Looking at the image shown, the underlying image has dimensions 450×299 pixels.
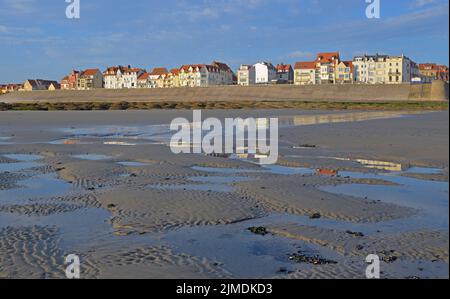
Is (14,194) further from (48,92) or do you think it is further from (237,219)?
(48,92)

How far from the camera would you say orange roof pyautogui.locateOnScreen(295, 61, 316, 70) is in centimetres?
14288

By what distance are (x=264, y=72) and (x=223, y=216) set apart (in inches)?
5900

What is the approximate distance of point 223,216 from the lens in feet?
25.3

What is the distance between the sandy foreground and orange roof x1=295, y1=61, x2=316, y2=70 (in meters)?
132

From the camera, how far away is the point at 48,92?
10950 cm

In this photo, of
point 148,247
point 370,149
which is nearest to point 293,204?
point 148,247

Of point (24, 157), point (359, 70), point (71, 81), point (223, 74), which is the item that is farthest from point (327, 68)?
point (24, 157)

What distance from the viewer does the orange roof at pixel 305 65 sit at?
14288cm

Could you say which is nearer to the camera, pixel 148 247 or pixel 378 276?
pixel 378 276

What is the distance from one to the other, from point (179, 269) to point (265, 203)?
363 centimetres

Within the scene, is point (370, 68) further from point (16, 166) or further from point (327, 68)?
point (16, 166)

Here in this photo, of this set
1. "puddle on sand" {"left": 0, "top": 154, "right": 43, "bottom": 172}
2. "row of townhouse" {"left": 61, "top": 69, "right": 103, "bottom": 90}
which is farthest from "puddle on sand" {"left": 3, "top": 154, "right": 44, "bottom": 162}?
"row of townhouse" {"left": 61, "top": 69, "right": 103, "bottom": 90}

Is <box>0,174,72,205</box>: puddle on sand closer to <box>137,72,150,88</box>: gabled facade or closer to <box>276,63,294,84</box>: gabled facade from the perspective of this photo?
<box>276,63,294,84</box>: gabled facade

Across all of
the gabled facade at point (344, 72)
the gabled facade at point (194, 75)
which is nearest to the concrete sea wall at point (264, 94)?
the gabled facade at point (344, 72)
